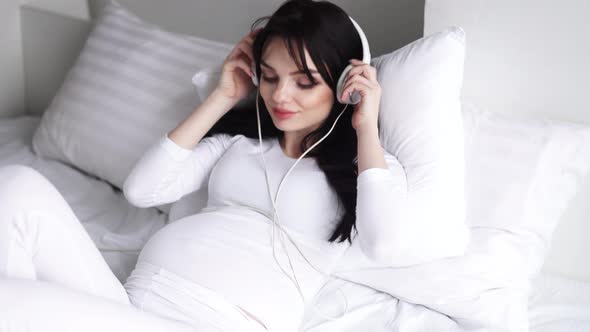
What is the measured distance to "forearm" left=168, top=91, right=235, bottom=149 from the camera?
1.35m

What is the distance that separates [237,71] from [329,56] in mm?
275

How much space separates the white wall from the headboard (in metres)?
1.72

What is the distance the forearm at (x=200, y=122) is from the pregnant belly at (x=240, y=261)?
18 centimetres

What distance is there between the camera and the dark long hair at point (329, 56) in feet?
3.92

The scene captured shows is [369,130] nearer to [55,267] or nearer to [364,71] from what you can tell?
[364,71]

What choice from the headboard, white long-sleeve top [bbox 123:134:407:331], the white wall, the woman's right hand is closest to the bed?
the headboard

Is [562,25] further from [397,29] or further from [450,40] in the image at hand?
[397,29]

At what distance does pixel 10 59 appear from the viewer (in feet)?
7.86

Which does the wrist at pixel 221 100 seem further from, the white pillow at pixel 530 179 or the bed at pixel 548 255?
the white pillow at pixel 530 179

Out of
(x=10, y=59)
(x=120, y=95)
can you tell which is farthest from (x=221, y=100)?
(x=10, y=59)

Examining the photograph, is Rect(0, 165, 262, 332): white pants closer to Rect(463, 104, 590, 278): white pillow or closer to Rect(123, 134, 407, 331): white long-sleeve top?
Rect(123, 134, 407, 331): white long-sleeve top

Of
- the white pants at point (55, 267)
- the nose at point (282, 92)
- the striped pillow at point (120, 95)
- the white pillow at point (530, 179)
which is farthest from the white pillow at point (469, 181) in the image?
the striped pillow at point (120, 95)

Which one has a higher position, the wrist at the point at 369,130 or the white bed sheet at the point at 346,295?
the wrist at the point at 369,130

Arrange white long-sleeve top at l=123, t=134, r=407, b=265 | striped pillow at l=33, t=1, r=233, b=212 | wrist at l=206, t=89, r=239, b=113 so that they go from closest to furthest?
1. white long-sleeve top at l=123, t=134, r=407, b=265
2. wrist at l=206, t=89, r=239, b=113
3. striped pillow at l=33, t=1, r=233, b=212
